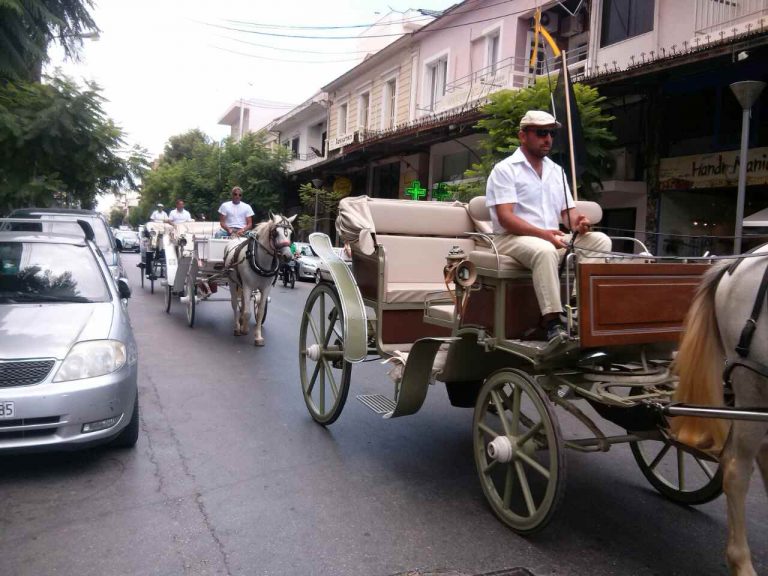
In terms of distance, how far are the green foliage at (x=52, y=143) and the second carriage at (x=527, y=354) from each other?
8.23 metres

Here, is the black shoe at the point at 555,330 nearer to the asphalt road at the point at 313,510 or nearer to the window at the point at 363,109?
the asphalt road at the point at 313,510

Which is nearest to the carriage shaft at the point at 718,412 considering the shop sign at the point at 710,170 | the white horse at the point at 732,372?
the white horse at the point at 732,372

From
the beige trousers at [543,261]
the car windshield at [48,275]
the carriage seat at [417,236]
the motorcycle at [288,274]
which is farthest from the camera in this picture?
the motorcycle at [288,274]

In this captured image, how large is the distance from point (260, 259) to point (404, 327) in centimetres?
472

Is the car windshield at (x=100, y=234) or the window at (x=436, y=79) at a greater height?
the window at (x=436, y=79)

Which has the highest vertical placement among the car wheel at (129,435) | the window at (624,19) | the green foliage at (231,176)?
the window at (624,19)

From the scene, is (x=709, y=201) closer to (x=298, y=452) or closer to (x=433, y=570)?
(x=298, y=452)

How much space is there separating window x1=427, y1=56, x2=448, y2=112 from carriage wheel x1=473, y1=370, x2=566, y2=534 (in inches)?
754

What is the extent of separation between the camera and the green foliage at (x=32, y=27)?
7.82m

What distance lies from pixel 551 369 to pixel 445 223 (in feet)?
7.94

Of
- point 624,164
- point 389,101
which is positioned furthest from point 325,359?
point 389,101

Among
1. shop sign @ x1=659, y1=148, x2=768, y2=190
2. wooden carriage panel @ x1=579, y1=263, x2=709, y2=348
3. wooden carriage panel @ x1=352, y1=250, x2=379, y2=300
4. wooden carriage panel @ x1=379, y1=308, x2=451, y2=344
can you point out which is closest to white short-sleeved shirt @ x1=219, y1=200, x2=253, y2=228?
wooden carriage panel @ x1=352, y1=250, x2=379, y2=300

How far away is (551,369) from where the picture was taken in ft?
11.8

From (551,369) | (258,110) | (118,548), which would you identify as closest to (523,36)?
(551,369)
